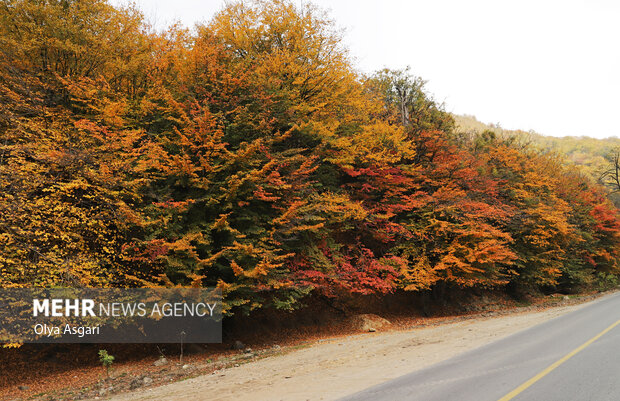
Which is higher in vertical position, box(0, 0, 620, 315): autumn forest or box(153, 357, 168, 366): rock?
box(0, 0, 620, 315): autumn forest

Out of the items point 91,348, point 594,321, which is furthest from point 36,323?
point 594,321

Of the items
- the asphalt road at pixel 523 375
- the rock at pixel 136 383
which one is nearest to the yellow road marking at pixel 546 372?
the asphalt road at pixel 523 375

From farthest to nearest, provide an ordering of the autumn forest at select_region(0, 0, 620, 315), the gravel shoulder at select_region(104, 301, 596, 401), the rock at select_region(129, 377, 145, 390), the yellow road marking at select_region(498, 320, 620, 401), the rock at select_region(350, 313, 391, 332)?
1. the rock at select_region(350, 313, 391, 332)
2. the autumn forest at select_region(0, 0, 620, 315)
3. the rock at select_region(129, 377, 145, 390)
4. the gravel shoulder at select_region(104, 301, 596, 401)
5. the yellow road marking at select_region(498, 320, 620, 401)

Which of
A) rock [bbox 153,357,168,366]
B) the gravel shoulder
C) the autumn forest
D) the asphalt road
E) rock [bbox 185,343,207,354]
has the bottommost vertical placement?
rock [bbox 185,343,207,354]

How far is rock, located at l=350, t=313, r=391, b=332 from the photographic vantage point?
17.9 meters

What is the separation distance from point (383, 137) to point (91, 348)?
653 inches

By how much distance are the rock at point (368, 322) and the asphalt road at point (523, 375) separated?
8.73m

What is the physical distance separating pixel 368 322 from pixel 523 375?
12.3 metres

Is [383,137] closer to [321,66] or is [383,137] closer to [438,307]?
[321,66]

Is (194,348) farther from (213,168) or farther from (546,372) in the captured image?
(546,372)

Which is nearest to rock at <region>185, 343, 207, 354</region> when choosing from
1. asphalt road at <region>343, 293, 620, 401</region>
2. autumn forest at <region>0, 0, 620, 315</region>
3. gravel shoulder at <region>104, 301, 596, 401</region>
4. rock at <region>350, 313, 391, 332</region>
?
A: autumn forest at <region>0, 0, 620, 315</region>

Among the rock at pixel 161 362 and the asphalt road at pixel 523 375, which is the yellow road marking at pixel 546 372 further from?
the rock at pixel 161 362

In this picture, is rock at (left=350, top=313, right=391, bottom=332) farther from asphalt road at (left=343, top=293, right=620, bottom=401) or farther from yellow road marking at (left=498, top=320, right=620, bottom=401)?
yellow road marking at (left=498, top=320, right=620, bottom=401)

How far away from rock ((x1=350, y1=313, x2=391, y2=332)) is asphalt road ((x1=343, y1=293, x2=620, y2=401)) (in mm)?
8732
